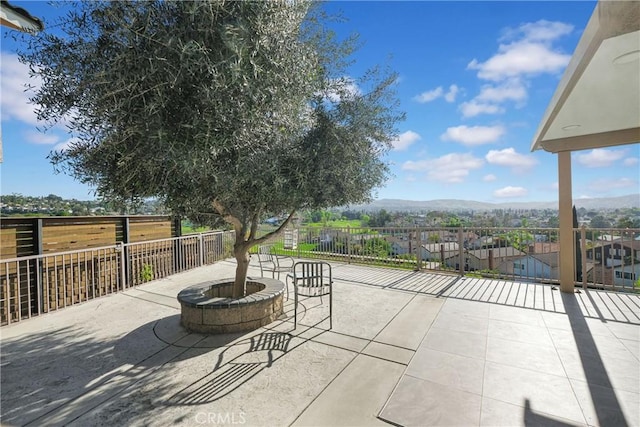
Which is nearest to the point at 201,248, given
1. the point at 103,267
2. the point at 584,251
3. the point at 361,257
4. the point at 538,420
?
the point at 103,267

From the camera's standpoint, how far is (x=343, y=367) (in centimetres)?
263

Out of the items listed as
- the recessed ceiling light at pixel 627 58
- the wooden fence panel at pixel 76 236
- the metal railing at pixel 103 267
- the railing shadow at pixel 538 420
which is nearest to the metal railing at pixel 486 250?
the metal railing at pixel 103 267

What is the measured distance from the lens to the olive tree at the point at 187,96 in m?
2.04

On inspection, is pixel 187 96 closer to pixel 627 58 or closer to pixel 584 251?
pixel 627 58

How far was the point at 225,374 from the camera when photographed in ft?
8.34

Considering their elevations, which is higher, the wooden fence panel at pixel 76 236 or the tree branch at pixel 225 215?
the tree branch at pixel 225 215

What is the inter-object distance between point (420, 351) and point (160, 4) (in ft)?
12.5

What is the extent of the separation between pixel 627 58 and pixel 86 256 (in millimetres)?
8057

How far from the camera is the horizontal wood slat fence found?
4.68 m

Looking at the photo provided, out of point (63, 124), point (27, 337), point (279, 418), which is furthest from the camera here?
point (27, 337)

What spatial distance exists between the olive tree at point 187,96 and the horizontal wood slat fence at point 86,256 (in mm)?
2159

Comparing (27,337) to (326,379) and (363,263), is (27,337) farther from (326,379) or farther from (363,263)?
(363,263)

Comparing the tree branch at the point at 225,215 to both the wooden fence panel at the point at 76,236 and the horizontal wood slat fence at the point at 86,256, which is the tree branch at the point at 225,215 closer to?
the horizontal wood slat fence at the point at 86,256

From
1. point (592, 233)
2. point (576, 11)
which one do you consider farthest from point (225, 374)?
point (576, 11)
